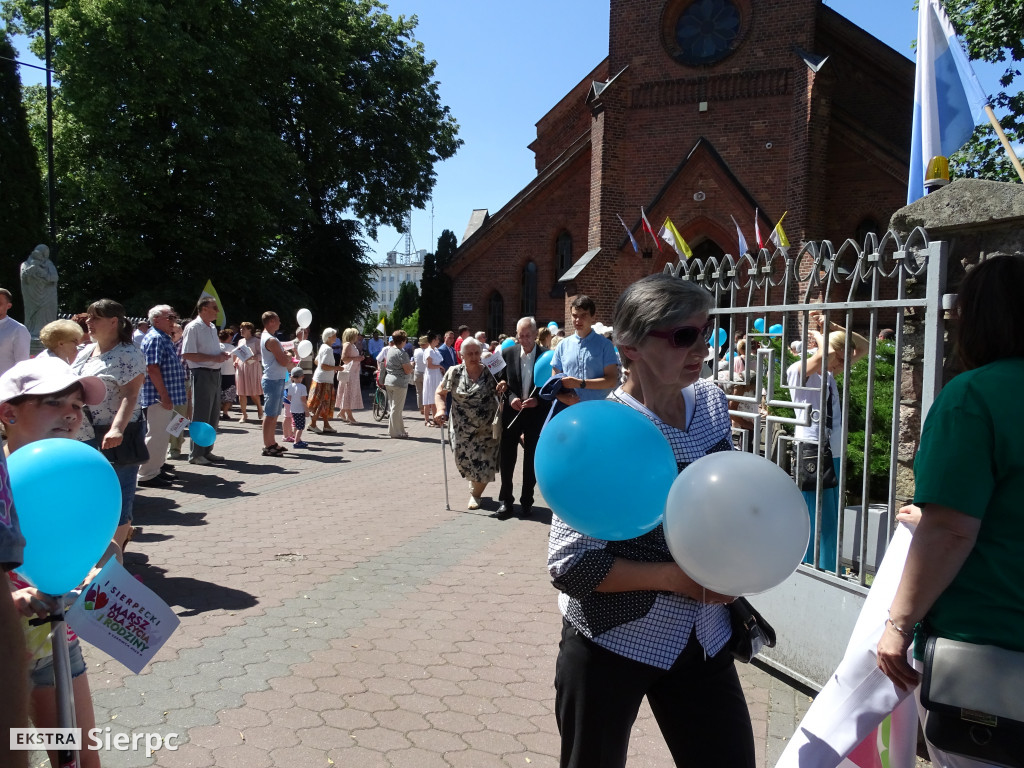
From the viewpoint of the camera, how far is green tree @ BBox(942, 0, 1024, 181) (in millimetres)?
15375

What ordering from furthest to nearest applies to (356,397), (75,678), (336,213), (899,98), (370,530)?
1. (336,213)
2. (899,98)
3. (356,397)
4. (370,530)
5. (75,678)

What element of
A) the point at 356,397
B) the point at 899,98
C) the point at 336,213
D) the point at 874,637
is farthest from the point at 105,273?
the point at 874,637

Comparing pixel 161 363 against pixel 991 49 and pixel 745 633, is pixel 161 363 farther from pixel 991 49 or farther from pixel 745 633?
pixel 991 49

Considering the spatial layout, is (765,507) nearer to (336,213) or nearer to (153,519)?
(153,519)

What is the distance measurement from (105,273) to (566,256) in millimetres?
14948

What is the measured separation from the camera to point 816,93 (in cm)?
2125

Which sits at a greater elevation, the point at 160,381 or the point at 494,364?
the point at 494,364

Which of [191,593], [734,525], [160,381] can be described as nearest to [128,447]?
[191,593]

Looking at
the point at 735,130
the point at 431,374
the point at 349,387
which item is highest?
the point at 735,130

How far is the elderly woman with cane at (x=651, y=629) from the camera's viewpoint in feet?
6.72

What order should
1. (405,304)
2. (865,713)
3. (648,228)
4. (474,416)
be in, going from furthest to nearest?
(405,304) < (648,228) < (474,416) < (865,713)

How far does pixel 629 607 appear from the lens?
2049mm

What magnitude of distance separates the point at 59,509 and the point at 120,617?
0.38 meters

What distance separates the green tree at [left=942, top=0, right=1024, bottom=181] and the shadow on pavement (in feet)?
49.8
